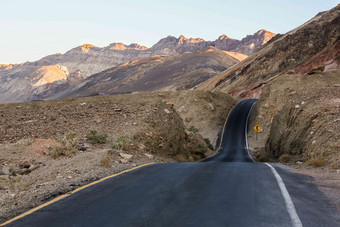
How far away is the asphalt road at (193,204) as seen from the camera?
5523mm

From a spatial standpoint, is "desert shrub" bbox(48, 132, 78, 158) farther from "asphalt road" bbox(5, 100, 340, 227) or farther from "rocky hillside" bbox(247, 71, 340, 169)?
"rocky hillside" bbox(247, 71, 340, 169)

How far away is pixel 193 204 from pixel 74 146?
35.9 ft

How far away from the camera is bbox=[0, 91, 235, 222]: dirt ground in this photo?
9359 mm

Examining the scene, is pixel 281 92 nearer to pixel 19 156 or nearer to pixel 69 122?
pixel 69 122

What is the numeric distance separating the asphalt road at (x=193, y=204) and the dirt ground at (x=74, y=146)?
1.23 m

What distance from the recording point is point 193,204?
257 inches

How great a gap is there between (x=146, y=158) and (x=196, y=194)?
34.0 feet

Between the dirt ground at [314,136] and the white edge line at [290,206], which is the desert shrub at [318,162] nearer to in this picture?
the dirt ground at [314,136]

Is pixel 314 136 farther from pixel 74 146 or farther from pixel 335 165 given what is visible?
pixel 74 146

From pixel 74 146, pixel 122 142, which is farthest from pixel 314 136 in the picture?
pixel 74 146

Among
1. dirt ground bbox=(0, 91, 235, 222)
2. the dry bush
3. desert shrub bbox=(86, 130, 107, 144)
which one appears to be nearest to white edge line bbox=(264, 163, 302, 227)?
the dry bush

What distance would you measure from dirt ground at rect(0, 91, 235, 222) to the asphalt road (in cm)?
123

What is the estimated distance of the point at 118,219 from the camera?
561 centimetres

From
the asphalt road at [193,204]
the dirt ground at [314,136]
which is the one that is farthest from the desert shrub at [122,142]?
the dirt ground at [314,136]
